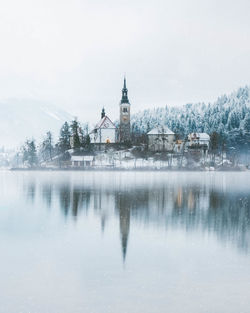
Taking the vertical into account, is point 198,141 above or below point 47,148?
above

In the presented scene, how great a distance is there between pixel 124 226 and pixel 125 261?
889cm

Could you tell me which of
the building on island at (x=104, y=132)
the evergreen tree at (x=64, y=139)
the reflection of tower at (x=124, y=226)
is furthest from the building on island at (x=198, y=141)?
the reflection of tower at (x=124, y=226)

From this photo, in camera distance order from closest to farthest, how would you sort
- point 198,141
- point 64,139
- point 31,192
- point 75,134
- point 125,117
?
1. point 31,192
2. point 75,134
3. point 64,139
4. point 198,141
5. point 125,117

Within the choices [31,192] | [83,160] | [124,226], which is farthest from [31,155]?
[124,226]

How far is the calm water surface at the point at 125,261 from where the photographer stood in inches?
525

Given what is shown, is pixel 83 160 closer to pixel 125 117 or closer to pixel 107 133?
pixel 107 133

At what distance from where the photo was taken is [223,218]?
30.2m

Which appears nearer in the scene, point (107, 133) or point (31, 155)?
point (31, 155)

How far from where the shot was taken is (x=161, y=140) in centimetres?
15475

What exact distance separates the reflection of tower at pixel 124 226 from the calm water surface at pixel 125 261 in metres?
0.05

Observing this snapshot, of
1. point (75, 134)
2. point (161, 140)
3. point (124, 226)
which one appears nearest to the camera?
point (124, 226)

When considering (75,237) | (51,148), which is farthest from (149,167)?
(75,237)

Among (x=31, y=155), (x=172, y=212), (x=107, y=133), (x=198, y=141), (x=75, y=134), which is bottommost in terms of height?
(x=172, y=212)

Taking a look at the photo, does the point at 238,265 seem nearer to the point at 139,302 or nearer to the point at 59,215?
the point at 139,302
